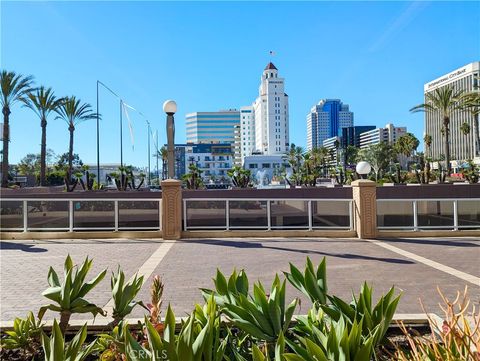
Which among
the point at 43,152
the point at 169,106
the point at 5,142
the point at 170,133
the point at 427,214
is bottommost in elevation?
the point at 427,214

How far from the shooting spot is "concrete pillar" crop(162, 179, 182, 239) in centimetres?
1194

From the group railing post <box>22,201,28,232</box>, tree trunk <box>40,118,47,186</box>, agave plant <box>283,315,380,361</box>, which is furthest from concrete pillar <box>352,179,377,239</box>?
tree trunk <box>40,118,47,186</box>

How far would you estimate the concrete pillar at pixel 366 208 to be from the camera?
11969mm

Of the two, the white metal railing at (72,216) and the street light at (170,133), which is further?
the white metal railing at (72,216)

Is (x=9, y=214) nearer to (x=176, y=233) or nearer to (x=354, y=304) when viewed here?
(x=176, y=233)

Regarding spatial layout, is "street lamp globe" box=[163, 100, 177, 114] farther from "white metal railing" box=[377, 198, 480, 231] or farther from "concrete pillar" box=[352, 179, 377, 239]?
"white metal railing" box=[377, 198, 480, 231]

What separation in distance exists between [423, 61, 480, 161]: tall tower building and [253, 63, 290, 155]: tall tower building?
54.0 m

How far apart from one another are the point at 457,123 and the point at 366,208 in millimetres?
140065

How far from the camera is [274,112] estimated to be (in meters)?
167

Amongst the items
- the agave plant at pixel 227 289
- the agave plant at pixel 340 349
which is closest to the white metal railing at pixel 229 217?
the agave plant at pixel 227 289

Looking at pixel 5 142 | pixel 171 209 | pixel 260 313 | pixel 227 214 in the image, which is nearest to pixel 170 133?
pixel 171 209

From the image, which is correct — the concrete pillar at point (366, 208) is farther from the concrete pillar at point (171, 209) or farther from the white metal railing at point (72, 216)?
the white metal railing at point (72, 216)

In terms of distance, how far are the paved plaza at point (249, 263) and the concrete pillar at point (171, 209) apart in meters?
0.40

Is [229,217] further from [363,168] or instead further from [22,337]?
[22,337]
